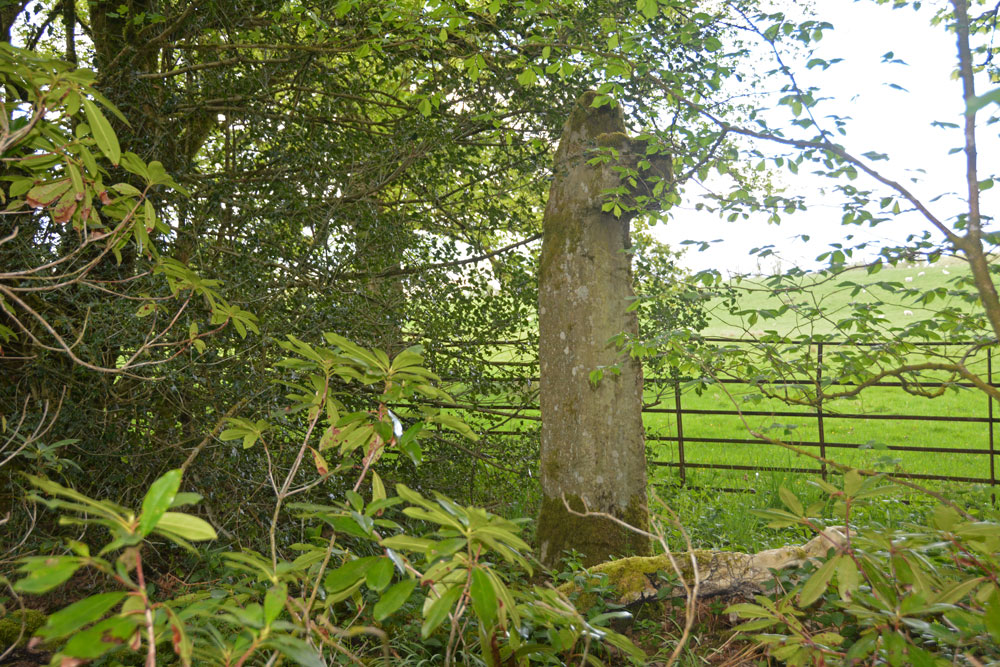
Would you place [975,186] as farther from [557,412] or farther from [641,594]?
[557,412]

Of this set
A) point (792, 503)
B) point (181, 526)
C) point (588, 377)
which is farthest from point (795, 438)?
point (181, 526)

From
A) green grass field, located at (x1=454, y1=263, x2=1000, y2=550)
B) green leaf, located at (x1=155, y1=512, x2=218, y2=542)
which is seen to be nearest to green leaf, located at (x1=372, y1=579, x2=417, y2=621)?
green leaf, located at (x1=155, y1=512, x2=218, y2=542)

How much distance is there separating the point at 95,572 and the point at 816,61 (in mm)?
5034

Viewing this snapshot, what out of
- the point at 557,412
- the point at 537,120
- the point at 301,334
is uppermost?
the point at 537,120

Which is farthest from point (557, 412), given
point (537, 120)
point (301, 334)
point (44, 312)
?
point (44, 312)

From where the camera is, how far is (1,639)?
3486 mm

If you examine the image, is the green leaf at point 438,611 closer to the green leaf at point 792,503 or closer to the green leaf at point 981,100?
the green leaf at point 792,503

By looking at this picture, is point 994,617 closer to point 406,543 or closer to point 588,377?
point 406,543

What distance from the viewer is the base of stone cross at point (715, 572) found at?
3410 millimetres

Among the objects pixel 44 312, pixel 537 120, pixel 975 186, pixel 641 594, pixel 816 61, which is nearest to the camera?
pixel 975 186

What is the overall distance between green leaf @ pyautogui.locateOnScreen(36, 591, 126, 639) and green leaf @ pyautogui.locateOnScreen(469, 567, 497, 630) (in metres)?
0.60

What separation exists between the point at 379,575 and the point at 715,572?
265 centimetres

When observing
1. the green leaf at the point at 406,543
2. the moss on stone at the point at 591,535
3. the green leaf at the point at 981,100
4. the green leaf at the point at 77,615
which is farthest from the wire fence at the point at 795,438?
the green leaf at the point at 77,615

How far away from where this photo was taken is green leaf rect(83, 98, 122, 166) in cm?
162
